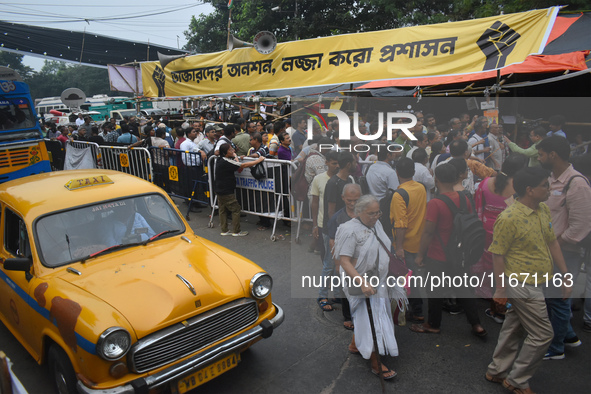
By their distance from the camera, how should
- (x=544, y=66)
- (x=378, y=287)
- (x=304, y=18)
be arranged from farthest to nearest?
1. (x=304, y=18)
2. (x=544, y=66)
3. (x=378, y=287)

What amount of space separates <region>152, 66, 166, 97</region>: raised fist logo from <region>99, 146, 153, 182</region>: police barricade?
9.49ft

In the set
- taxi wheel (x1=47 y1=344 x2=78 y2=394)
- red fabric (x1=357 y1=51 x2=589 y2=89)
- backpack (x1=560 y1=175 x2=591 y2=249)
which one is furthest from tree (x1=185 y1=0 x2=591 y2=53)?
taxi wheel (x1=47 y1=344 x2=78 y2=394)

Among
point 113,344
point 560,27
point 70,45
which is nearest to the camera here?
point 113,344

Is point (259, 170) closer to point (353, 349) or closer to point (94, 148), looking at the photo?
point (353, 349)

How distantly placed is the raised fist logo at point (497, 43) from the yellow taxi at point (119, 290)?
11.6ft

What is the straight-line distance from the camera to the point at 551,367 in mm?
3738

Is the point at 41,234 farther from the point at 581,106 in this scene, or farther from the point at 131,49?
the point at 131,49

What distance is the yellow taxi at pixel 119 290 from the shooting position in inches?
117

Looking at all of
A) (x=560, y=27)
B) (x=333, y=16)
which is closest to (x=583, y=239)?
(x=560, y=27)

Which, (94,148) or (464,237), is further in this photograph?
(94,148)

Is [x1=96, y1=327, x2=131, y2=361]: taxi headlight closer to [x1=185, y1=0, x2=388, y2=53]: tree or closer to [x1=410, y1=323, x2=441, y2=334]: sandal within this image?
[x1=410, y1=323, x2=441, y2=334]: sandal

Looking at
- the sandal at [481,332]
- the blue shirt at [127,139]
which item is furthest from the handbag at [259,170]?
the blue shirt at [127,139]

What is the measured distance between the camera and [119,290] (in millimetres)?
3314

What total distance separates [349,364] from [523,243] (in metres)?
1.95
